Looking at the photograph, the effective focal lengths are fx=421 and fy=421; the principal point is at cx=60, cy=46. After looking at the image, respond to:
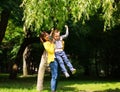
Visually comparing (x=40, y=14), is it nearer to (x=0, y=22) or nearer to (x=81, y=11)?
(x=81, y=11)

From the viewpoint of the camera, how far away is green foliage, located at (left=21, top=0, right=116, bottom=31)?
11164 millimetres

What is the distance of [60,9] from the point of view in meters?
12.4

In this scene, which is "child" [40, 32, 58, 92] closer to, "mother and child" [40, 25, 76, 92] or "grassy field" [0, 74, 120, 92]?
"mother and child" [40, 25, 76, 92]

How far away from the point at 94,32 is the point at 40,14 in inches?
996

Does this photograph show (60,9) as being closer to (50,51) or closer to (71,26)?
(50,51)

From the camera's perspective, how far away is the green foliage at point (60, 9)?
11.2 metres

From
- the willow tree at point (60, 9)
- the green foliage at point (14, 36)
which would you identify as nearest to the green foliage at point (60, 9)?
the willow tree at point (60, 9)

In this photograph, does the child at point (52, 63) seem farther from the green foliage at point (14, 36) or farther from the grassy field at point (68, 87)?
the green foliage at point (14, 36)

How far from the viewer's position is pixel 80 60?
4550cm

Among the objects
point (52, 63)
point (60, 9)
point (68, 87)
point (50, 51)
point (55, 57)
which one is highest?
point (60, 9)

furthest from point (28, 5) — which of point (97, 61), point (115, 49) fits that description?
point (97, 61)

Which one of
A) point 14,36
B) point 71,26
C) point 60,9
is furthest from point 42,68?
point 14,36

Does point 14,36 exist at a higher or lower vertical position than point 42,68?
higher

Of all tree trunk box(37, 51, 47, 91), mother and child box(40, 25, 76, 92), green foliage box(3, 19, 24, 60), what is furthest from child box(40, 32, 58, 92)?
green foliage box(3, 19, 24, 60)
